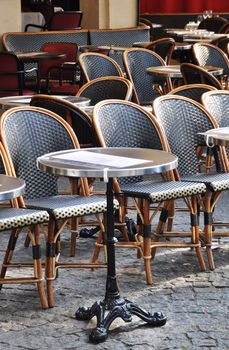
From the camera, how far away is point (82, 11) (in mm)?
14195

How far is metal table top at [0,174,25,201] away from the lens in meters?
4.47

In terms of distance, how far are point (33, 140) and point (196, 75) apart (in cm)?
355

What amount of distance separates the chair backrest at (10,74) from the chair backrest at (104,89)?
7.77 ft

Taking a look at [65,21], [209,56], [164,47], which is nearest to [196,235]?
[209,56]

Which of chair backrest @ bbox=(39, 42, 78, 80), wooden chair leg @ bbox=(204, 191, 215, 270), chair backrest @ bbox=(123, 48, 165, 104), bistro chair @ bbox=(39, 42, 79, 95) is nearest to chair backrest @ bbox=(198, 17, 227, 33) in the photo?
bistro chair @ bbox=(39, 42, 79, 95)

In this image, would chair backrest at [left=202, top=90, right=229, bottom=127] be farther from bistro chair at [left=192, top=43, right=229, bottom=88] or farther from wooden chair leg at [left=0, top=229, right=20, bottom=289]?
bistro chair at [left=192, top=43, right=229, bottom=88]

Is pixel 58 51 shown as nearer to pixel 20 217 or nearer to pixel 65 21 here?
pixel 65 21

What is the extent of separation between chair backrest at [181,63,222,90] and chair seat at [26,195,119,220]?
3391mm

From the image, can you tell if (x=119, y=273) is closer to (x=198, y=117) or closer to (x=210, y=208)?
(x=210, y=208)

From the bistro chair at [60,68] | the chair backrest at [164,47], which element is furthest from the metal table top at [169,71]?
the bistro chair at [60,68]

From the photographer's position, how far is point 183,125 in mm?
6418

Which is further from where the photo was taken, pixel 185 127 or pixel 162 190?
pixel 185 127

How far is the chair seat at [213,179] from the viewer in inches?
231

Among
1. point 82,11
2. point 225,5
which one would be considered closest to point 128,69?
point 82,11
